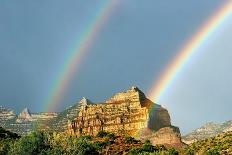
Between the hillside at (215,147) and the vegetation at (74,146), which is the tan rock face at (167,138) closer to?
the vegetation at (74,146)

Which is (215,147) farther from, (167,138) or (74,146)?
(167,138)

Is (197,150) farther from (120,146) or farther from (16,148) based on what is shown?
(16,148)

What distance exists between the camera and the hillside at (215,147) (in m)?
106

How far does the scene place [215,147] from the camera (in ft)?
364

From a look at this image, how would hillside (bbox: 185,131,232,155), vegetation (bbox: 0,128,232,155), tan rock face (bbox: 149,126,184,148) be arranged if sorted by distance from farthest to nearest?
A: tan rock face (bbox: 149,126,184,148), hillside (bbox: 185,131,232,155), vegetation (bbox: 0,128,232,155)

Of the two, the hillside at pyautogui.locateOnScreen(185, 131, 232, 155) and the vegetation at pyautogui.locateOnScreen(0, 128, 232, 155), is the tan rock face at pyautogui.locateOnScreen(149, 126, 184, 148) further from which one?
the hillside at pyautogui.locateOnScreen(185, 131, 232, 155)

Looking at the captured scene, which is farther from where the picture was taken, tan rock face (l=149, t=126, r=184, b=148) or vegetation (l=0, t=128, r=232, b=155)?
tan rock face (l=149, t=126, r=184, b=148)

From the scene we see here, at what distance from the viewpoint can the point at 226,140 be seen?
386ft

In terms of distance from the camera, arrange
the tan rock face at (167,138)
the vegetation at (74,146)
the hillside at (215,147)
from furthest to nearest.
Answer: the tan rock face at (167,138)
the hillside at (215,147)
the vegetation at (74,146)

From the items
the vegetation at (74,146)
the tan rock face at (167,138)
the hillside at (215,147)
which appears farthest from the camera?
the tan rock face at (167,138)

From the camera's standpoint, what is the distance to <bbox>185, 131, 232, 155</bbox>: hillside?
106m

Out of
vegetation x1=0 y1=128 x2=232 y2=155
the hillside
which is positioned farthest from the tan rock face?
the hillside

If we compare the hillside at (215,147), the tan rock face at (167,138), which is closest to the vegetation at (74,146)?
the hillside at (215,147)

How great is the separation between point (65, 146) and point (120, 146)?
32.9 meters
